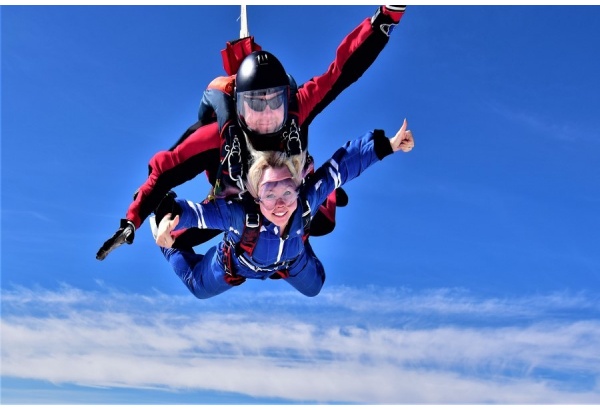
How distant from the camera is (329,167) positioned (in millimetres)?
6152

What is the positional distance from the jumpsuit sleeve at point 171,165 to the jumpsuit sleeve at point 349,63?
2.72 feet

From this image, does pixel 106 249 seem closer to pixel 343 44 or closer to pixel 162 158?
pixel 162 158

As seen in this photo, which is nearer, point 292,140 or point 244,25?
point 292,140

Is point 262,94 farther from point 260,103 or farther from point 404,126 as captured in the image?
point 404,126

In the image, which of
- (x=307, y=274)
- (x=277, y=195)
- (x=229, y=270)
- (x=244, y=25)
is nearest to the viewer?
(x=277, y=195)

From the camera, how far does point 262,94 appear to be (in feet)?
18.3

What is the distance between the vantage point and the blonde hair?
578 cm

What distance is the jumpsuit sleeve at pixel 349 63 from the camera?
610cm

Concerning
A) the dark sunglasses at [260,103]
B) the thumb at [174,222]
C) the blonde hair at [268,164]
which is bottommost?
the thumb at [174,222]

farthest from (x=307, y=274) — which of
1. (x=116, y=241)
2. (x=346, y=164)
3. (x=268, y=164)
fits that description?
(x=116, y=241)

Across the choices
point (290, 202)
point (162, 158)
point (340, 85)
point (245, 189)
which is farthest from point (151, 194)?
point (340, 85)

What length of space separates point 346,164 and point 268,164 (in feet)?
2.53

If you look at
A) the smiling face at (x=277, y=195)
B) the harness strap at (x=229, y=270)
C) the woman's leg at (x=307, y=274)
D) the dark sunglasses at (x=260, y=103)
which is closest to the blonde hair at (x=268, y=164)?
the smiling face at (x=277, y=195)

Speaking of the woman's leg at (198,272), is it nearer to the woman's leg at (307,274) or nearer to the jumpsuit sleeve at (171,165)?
the woman's leg at (307,274)
